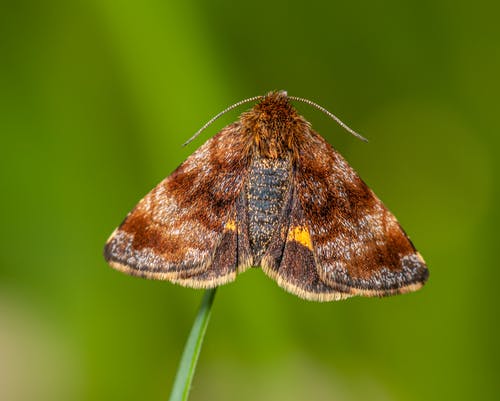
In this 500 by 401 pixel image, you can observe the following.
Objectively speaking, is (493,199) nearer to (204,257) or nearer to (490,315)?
(490,315)

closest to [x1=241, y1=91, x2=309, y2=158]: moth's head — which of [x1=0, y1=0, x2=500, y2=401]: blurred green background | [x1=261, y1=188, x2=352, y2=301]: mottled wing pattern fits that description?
[x1=261, y1=188, x2=352, y2=301]: mottled wing pattern

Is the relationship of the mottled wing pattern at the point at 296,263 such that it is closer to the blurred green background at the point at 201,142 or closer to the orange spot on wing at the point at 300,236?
the orange spot on wing at the point at 300,236

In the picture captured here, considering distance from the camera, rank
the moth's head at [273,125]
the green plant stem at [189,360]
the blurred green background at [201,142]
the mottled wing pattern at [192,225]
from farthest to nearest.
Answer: the blurred green background at [201,142] → the moth's head at [273,125] → the mottled wing pattern at [192,225] → the green plant stem at [189,360]

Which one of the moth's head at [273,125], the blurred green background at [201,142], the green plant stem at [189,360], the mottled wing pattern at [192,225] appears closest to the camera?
the green plant stem at [189,360]

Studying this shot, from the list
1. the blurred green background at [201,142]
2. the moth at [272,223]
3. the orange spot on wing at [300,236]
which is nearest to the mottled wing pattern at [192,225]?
the moth at [272,223]

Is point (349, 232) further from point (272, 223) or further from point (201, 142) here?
point (201, 142)

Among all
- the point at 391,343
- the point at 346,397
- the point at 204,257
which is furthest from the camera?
the point at 391,343

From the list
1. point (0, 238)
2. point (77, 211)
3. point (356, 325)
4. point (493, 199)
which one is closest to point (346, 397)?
point (356, 325)
